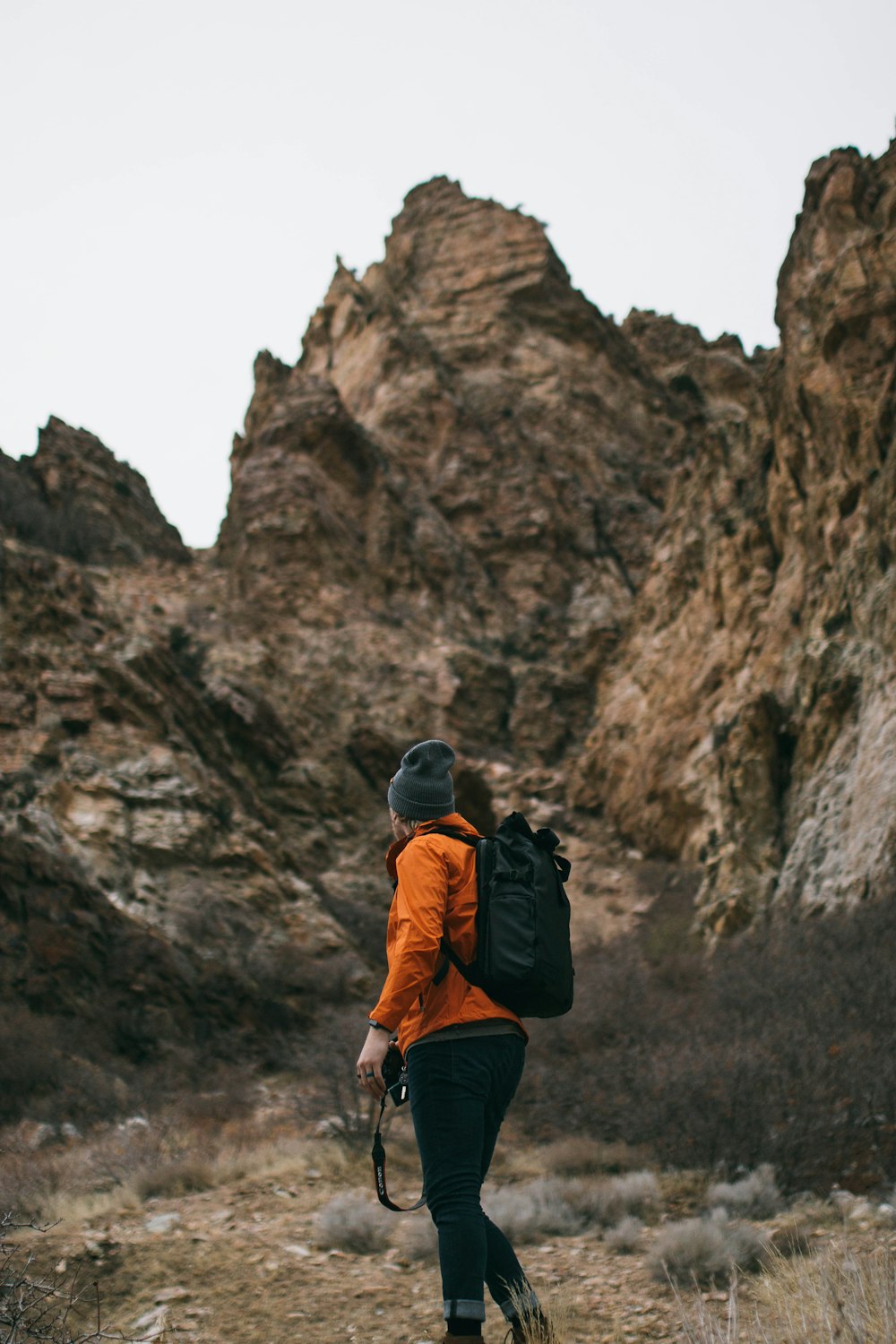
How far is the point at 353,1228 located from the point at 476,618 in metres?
22.0

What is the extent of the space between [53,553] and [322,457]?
26.7ft

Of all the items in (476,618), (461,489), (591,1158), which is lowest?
(591,1158)

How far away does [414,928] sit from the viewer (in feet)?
9.15

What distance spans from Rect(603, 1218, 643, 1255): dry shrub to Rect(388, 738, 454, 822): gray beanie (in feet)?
9.14

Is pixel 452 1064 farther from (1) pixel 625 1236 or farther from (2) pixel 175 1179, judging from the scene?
(2) pixel 175 1179

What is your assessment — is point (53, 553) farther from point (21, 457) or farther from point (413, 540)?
point (413, 540)

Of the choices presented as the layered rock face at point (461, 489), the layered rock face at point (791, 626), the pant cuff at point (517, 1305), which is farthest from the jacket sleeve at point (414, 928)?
the layered rock face at point (461, 489)

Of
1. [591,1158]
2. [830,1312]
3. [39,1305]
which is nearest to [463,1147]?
[830,1312]

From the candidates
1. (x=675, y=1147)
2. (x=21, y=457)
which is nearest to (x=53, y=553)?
(x=21, y=457)

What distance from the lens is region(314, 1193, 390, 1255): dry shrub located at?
5.10m

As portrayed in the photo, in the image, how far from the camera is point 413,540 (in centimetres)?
2702

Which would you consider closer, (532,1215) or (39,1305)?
(39,1305)

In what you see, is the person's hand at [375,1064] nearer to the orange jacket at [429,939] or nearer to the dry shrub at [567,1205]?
the orange jacket at [429,939]

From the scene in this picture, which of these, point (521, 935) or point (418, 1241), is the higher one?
point (521, 935)
